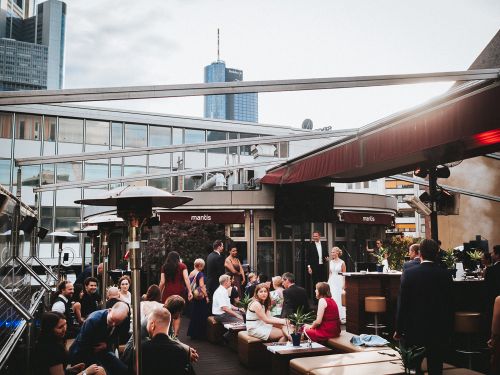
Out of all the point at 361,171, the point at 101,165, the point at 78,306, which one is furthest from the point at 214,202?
the point at 101,165

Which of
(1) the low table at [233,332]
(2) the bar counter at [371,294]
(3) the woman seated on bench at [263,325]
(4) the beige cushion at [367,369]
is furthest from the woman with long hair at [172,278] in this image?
(4) the beige cushion at [367,369]

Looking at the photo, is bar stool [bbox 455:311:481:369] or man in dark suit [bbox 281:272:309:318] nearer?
Result: bar stool [bbox 455:311:481:369]

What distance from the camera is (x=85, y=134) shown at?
26.4 metres

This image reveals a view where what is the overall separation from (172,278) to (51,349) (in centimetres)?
473

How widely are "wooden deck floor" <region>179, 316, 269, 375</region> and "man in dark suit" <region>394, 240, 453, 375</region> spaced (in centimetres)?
253

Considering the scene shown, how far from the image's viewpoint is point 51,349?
3.84 metres

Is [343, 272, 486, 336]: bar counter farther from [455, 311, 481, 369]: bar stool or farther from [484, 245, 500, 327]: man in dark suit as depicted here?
[484, 245, 500, 327]: man in dark suit

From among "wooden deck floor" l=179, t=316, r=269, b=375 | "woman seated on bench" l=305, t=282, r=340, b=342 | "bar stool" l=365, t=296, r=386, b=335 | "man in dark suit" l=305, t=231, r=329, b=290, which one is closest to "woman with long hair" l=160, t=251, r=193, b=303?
"wooden deck floor" l=179, t=316, r=269, b=375

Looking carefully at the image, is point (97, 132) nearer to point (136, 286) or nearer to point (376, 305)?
point (376, 305)

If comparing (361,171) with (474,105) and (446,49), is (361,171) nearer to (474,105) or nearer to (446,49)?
(446,49)

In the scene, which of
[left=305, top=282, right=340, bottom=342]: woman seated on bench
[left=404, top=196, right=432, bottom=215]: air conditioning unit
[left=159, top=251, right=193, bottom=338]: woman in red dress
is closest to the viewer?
[left=305, top=282, right=340, bottom=342]: woman seated on bench

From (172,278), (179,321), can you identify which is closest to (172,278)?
(172,278)

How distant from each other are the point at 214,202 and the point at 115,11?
915cm

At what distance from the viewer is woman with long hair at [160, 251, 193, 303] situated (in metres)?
8.49
